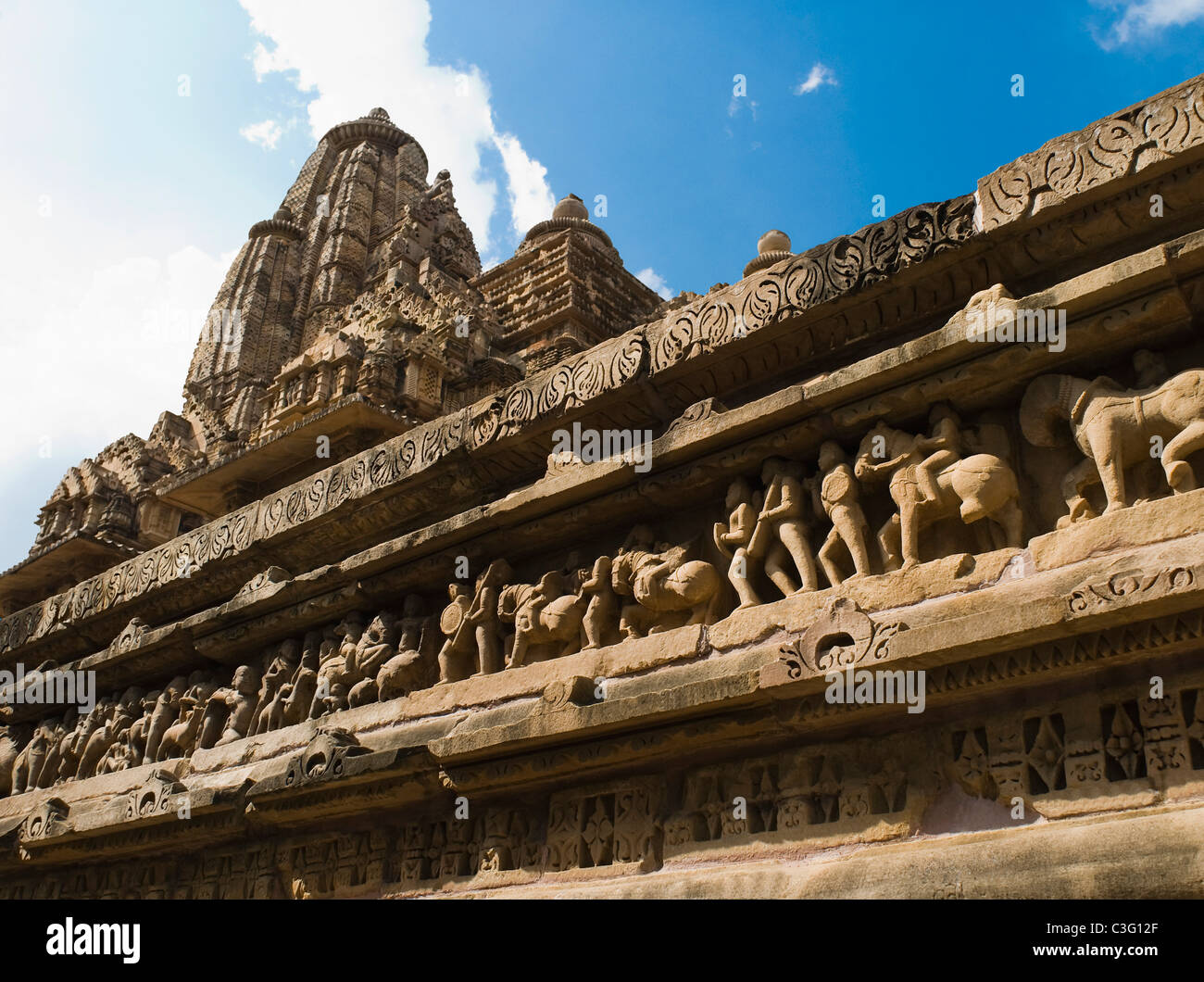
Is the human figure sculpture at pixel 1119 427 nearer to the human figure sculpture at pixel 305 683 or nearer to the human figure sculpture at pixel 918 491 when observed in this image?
the human figure sculpture at pixel 918 491

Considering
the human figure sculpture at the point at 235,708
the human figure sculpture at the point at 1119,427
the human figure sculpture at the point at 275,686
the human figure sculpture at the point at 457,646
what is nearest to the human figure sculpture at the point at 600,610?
the human figure sculpture at the point at 457,646

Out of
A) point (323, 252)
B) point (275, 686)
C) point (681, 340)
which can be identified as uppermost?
point (323, 252)

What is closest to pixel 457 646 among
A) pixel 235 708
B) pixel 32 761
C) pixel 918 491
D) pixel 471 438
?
pixel 471 438

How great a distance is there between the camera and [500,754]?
5.30 meters

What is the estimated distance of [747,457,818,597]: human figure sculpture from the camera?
5.08m

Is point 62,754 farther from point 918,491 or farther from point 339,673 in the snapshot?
point 918,491

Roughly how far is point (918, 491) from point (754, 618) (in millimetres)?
950

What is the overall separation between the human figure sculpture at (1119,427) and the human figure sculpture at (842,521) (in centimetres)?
85

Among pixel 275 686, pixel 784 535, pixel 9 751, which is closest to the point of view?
pixel 784 535

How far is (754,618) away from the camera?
5023 mm

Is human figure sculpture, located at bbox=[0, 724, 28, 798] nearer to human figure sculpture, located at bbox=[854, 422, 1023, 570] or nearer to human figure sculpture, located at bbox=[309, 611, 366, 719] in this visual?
human figure sculpture, located at bbox=[309, 611, 366, 719]

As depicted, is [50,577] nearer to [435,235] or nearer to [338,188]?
[435,235]
